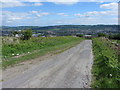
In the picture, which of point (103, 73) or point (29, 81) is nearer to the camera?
point (29, 81)

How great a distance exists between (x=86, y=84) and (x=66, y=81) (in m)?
0.95

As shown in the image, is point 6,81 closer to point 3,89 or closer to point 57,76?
point 3,89

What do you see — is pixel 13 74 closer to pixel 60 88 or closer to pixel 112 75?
pixel 60 88

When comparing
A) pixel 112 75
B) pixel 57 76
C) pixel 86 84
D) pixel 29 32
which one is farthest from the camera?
pixel 29 32

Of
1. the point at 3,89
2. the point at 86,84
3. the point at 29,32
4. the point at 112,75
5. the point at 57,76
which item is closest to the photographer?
the point at 3,89

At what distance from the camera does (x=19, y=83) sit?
7.25 meters

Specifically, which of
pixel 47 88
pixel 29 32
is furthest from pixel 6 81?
pixel 29 32

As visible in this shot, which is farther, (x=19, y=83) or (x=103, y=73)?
(x=103, y=73)

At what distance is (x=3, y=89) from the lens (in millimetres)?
6496

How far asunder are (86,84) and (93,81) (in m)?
0.57

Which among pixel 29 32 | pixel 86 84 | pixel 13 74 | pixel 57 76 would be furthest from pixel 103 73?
pixel 29 32

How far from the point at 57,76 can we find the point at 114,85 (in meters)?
2.96

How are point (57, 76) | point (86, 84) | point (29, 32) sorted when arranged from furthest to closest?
point (29, 32) < point (57, 76) < point (86, 84)

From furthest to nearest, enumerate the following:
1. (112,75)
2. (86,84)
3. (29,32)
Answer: (29,32) → (112,75) → (86,84)
